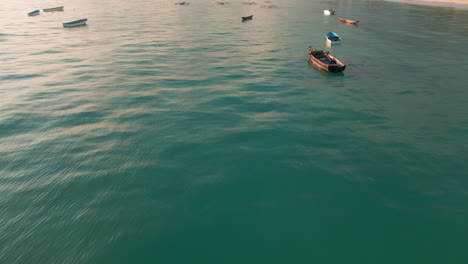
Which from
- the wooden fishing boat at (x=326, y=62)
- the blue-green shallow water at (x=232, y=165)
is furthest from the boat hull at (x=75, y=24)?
Answer: the wooden fishing boat at (x=326, y=62)

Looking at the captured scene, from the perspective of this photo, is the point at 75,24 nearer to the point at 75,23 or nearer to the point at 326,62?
the point at 75,23

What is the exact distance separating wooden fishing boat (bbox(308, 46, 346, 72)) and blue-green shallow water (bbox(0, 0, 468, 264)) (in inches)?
45.0

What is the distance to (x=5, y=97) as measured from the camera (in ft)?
66.7

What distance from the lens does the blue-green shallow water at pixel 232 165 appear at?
29.2 feet

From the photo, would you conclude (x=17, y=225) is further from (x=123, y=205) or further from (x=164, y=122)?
(x=164, y=122)

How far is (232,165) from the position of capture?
12.8 metres

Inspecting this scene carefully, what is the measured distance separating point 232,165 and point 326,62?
2091 cm

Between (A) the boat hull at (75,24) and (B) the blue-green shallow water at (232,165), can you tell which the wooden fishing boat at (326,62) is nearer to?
(B) the blue-green shallow water at (232,165)

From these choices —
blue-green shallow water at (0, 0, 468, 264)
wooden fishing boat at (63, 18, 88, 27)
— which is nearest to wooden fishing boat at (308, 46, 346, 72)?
blue-green shallow water at (0, 0, 468, 264)

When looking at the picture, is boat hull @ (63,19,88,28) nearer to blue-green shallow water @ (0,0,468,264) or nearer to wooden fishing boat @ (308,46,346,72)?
blue-green shallow water @ (0,0,468,264)

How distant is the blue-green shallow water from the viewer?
8898mm

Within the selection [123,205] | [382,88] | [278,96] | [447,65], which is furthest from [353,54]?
[123,205]

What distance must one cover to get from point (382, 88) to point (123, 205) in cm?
2237

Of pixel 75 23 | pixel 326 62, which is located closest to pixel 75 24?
pixel 75 23
